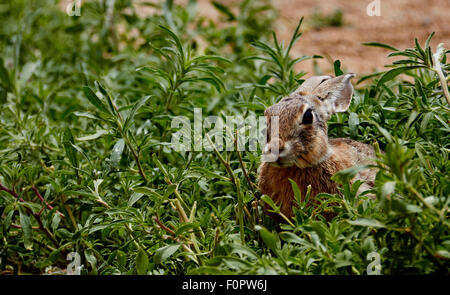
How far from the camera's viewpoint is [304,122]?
2436 millimetres

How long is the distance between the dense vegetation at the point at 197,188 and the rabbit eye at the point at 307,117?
0.32m

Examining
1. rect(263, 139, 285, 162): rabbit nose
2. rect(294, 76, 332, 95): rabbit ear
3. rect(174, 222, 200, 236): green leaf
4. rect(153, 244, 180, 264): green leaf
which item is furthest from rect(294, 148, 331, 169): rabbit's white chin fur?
rect(153, 244, 180, 264): green leaf

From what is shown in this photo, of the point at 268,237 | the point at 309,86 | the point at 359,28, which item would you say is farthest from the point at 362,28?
the point at 268,237

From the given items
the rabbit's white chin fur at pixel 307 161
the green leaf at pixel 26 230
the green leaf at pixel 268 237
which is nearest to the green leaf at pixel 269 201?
the green leaf at pixel 268 237

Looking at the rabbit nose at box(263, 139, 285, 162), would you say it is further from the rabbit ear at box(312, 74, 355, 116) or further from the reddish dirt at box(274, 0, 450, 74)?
the reddish dirt at box(274, 0, 450, 74)

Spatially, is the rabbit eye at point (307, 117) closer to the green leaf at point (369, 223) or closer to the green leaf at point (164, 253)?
the green leaf at point (369, 223)

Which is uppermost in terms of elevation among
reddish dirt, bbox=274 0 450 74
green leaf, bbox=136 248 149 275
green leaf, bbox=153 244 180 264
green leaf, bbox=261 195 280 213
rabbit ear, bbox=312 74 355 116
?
reddish dirt, bbox=274 0 450 74

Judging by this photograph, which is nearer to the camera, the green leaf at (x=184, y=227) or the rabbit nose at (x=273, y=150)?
the green leaf at (x=184, y=227)

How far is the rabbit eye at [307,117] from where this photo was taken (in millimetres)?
2436

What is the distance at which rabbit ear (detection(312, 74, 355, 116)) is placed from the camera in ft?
8.60

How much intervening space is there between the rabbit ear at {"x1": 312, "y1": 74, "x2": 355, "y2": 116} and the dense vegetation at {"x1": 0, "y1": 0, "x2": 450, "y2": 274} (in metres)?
0.09

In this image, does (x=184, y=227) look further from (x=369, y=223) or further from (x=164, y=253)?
(x=369, y=223)

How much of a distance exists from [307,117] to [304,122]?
0.09 feet
